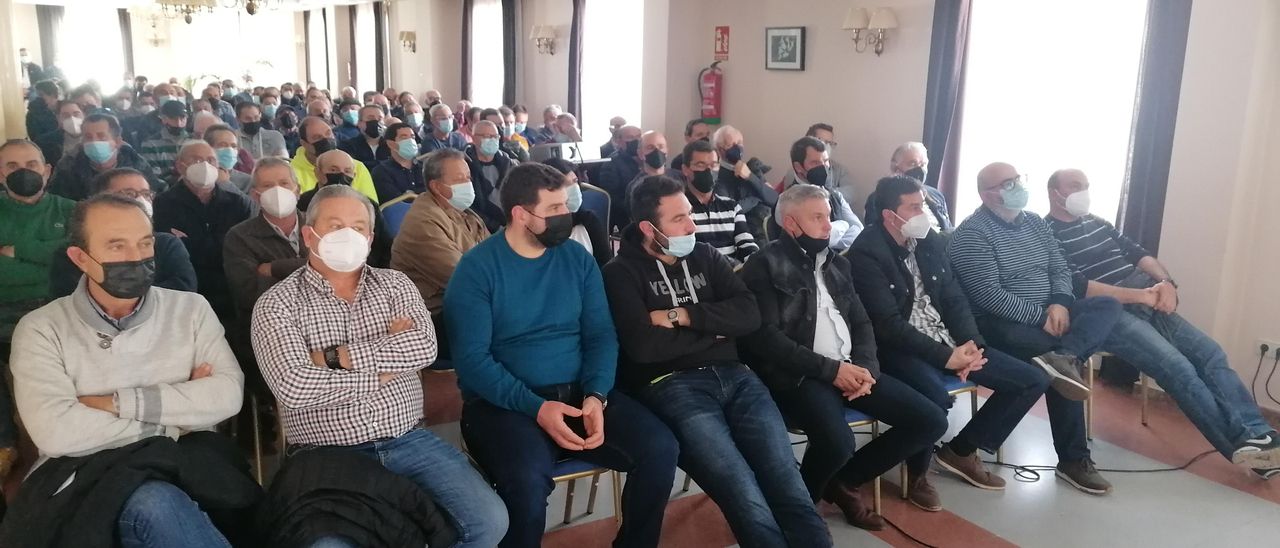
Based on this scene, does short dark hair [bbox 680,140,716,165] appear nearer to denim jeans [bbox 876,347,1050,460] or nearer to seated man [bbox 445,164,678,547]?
denim jeans [bbox 876,347,1050,460]

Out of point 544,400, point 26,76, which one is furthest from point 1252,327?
point 26,76

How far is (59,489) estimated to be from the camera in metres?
1.97

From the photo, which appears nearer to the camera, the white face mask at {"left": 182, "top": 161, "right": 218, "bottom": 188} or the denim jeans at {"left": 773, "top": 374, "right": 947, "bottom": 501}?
the denim jeans at {"left": 773, "top": 374, "right": 947, "bottom": 501}

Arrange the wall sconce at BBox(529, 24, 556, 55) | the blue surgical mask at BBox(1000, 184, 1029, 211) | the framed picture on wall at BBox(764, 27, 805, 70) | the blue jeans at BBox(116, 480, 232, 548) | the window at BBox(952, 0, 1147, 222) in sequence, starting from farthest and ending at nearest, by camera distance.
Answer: the wall sconce at BBox(529, 24, 556, 55) < the framed picture on wall at BBox(764, 27, 805, 70) < the window at BBox(952, 0, 1147, 222) < the blue surgical mask at BBox(1000, 184, 1029, 211) < the blue jeans at BBox(116, 480, 232, 548)

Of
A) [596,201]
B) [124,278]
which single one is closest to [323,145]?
[596,201]

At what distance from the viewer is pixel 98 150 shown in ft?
15.8

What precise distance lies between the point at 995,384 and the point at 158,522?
2776 millimetres

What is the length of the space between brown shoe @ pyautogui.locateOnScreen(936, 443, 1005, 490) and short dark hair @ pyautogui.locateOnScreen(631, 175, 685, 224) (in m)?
1.57

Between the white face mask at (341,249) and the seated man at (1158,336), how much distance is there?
122 inches

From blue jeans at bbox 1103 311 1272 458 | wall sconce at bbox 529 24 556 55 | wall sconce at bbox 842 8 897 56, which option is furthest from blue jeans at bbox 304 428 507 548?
wall sconce at bbox 529 24 556 55

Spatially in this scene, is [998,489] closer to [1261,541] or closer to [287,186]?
[1261,541]

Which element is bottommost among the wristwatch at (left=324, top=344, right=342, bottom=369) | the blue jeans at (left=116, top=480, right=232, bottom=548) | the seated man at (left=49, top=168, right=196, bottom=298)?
the blue jeans at (left=116, top=480, right=232, bottom=548)

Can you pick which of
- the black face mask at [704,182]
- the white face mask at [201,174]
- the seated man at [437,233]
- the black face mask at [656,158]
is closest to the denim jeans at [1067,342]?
A: the black face mask at [704,182]

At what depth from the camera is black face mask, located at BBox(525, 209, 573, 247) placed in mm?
2641
